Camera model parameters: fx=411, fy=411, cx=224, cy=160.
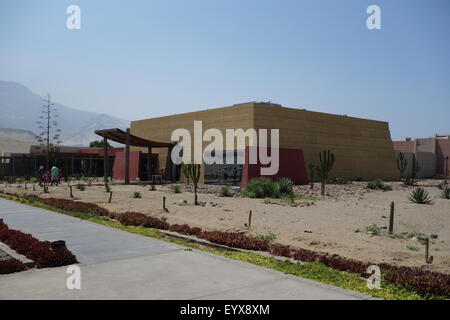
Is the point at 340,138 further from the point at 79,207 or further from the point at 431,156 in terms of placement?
the point at 79,207

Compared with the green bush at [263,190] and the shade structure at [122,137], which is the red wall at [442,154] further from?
the green bush at [263,190]

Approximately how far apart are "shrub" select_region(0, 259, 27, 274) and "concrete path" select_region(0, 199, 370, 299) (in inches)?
6.7

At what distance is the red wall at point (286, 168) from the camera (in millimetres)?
30062

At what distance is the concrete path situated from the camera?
5.50 m

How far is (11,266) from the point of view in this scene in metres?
6.63

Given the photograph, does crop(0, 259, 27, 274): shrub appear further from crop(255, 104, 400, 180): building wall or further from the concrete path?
crop(255, 104, 400, 180): building wall

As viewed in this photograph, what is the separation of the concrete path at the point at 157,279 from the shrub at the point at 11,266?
170mm

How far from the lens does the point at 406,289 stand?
247 inches

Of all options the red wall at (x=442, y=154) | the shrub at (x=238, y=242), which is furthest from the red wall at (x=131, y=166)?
the red wall at (x=442, y=154)

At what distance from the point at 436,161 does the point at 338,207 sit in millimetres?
51676

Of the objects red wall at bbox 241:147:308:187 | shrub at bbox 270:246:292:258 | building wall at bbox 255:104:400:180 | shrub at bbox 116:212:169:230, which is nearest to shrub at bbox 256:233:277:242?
shrub at bbox 270:246:292:258
